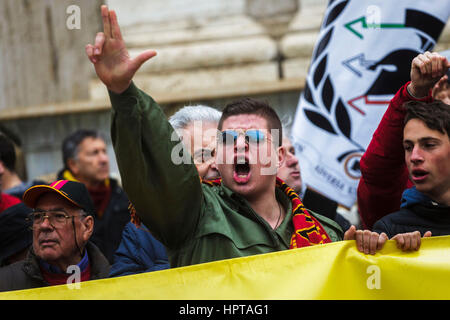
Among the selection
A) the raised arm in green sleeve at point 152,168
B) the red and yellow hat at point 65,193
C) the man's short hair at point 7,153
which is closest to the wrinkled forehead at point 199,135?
the red and yellow hat at point 65,193

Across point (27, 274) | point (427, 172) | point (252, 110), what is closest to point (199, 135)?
point (252, 110)

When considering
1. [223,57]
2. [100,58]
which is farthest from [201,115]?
[223,57]

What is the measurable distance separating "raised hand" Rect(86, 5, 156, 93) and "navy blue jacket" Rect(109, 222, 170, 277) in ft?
3.50

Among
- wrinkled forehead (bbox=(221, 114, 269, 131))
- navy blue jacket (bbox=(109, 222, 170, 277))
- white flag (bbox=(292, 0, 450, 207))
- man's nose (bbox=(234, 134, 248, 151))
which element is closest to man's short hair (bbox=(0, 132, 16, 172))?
navy blue jacket (bbox=(109, 222, 170, 277))

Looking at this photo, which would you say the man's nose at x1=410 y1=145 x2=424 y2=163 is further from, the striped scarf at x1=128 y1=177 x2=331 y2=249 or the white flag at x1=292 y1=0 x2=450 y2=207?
the white flag at x1=292 y1=0 x2=450 y2=207

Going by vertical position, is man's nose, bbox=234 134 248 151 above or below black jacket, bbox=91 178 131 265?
above

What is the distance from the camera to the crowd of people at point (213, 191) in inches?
82.0

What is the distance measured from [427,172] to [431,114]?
0.23 meters

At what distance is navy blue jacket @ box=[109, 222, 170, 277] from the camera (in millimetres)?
2846

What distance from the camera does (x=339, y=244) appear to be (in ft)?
7.66

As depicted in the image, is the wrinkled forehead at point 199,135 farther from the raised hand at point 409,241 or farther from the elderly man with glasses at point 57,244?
the raised hand at point 409,241

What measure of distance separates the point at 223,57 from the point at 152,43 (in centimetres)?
81
